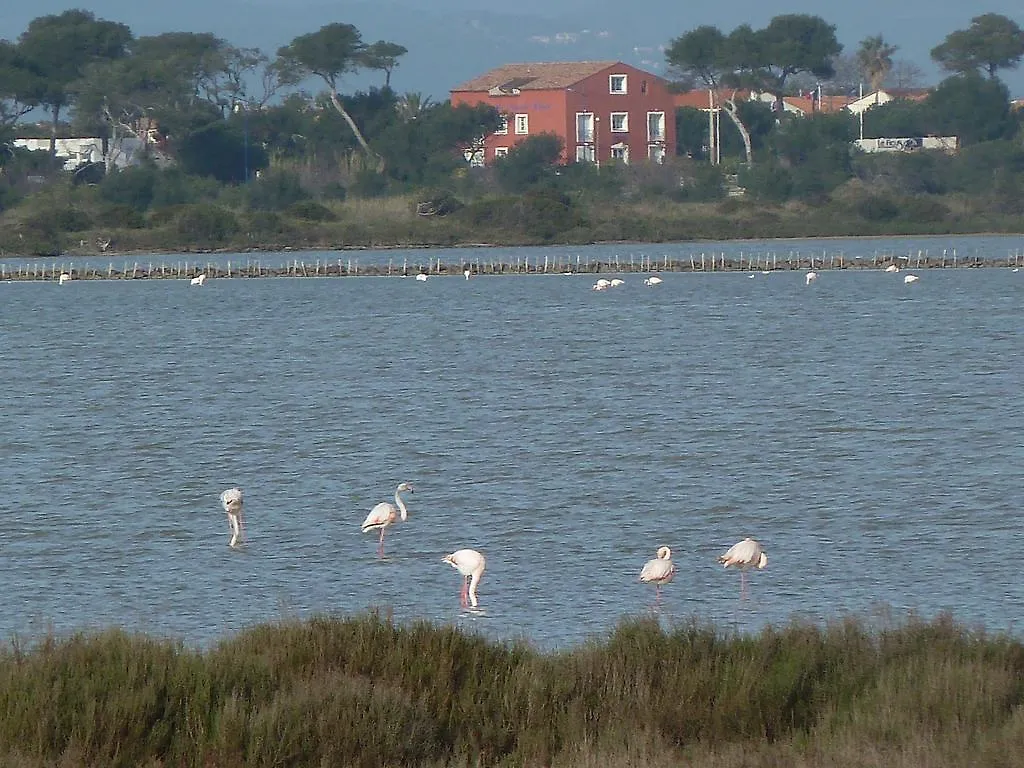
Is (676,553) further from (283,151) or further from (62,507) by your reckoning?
(283,151)

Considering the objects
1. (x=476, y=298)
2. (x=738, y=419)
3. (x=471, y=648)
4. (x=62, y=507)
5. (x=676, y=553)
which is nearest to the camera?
(x=471, y=648)

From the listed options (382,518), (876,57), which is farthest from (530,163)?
(382,518)

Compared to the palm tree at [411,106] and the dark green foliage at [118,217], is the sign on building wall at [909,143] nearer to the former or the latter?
the palm tree at [411,106]

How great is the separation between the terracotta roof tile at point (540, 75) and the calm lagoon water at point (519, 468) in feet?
167

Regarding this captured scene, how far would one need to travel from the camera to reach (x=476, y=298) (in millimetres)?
72500

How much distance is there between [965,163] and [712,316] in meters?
46.1

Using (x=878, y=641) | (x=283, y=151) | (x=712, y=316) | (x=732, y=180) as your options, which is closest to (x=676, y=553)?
(x=878, y=641)

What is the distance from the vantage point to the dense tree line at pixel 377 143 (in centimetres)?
9981

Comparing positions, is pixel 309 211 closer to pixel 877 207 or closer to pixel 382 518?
pixel 877 207

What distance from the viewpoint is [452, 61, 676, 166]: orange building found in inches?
4284

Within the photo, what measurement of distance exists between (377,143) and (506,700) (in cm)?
9871

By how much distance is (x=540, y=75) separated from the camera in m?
113

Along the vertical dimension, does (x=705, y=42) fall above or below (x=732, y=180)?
above

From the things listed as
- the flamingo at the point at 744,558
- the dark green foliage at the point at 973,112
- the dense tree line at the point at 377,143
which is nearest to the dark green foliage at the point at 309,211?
the dense tree line at the point at 377,143
